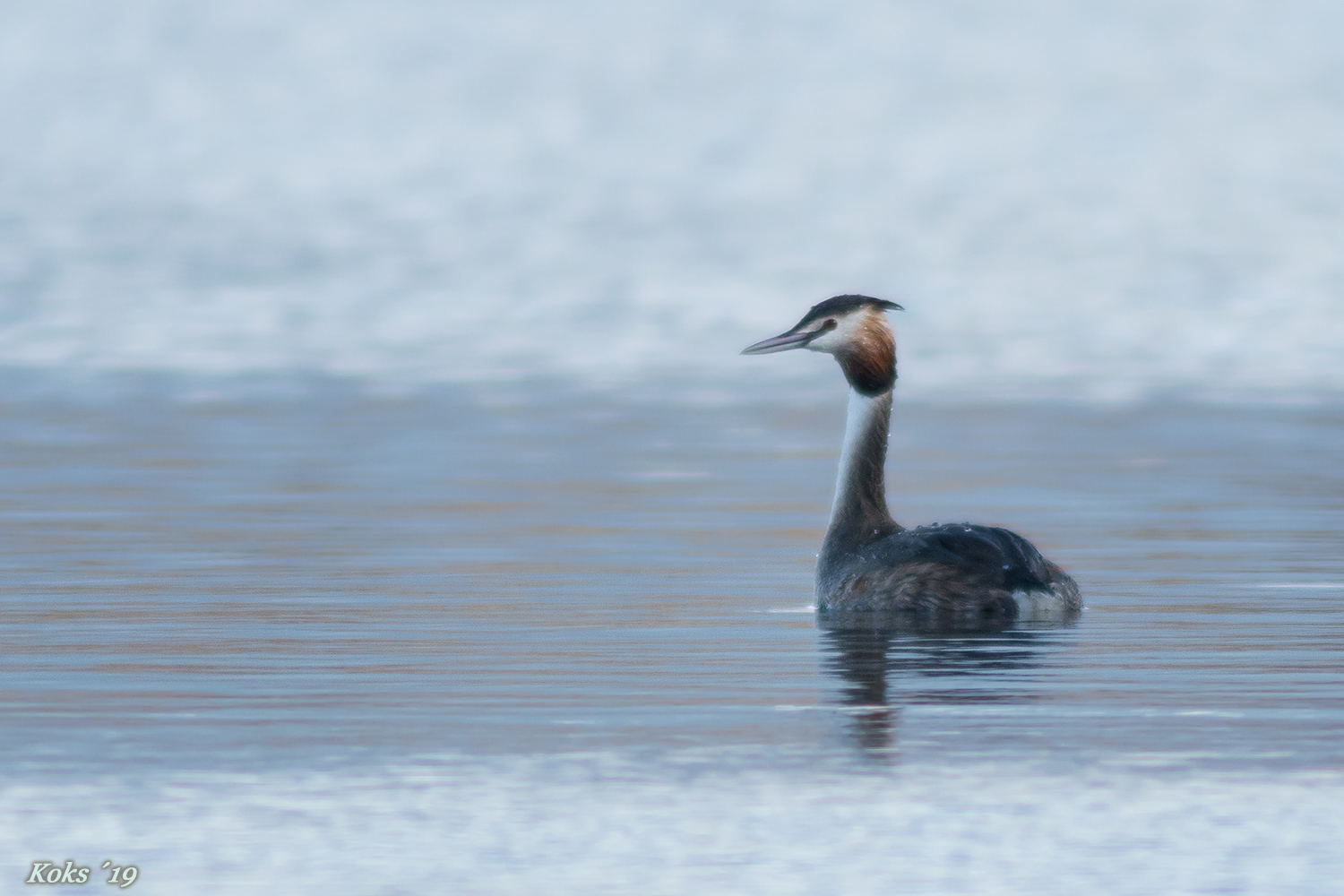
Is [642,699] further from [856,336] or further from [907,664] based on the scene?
[856,336]

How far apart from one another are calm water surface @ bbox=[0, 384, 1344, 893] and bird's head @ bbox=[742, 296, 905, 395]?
1242mm

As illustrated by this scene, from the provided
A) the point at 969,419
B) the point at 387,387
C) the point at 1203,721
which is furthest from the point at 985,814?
the point at 387,387

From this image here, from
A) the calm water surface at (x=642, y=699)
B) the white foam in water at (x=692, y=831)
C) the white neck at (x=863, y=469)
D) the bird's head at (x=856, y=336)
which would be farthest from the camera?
the bird's head at (x=856, y=336)

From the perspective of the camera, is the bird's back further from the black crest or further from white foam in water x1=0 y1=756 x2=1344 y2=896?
white foam in water x1=0 y1=756 x2=1344 y2=896

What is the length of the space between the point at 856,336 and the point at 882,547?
4.24 ft

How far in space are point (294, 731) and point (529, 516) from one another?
10.4m

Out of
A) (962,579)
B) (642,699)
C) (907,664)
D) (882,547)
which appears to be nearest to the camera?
(642,699)

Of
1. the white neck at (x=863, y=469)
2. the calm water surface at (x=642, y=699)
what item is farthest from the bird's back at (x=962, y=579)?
the white neck at (x=863, y=469)

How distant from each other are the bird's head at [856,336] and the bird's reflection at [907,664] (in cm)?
149

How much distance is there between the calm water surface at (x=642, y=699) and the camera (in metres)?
9.26

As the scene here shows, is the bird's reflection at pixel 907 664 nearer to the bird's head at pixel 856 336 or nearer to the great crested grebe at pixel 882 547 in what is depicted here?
the great crested grebe at pixel 882 547

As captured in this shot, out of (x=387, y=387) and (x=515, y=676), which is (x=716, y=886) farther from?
(x=387, y=387)

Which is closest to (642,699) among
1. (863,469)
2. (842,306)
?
(863,469)

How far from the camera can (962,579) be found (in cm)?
1477
